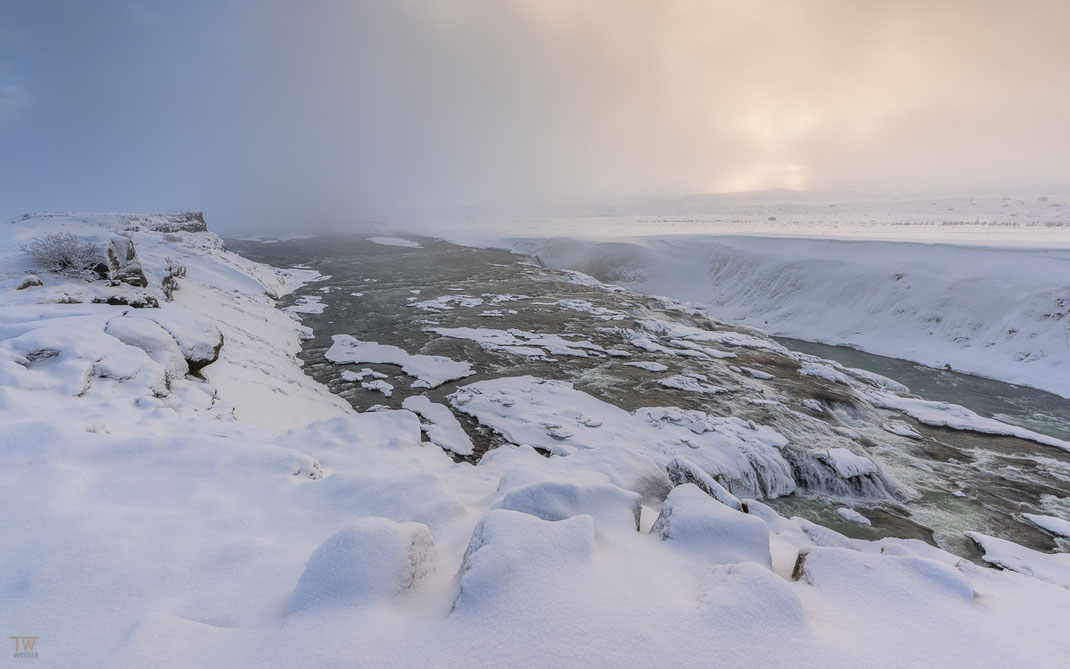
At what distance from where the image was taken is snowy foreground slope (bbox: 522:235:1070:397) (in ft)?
54.6

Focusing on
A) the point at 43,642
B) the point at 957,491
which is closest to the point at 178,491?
the point at 43,642

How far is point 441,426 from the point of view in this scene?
1041 centimetres

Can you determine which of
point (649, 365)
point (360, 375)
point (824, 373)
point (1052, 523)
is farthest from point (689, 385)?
point (360, 375)

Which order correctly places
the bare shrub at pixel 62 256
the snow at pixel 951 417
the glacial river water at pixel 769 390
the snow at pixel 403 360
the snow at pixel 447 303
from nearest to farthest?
1. the glacial river water at pixel 769 390
2. the snow at pixel 951 417
3. the bare shrub at pixel 62 256
4. the snow at pixel 403 360
5. the snow at pixel 447 303

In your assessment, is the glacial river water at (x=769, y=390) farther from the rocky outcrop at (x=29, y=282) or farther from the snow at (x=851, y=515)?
the rocky outcrop at (x=29, y=282)

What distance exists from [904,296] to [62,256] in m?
33.5

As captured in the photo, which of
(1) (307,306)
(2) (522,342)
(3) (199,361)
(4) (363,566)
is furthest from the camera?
(1) (307,306)

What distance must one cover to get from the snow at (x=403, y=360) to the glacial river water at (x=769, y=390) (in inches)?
15.9

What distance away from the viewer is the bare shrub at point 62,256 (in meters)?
11.9

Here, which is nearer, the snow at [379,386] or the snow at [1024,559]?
the snow at [1024,559]

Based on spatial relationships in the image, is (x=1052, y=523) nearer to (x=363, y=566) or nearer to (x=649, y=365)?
(x=649, y=365)

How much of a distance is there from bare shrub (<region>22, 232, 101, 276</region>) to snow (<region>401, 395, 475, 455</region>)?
1018cm

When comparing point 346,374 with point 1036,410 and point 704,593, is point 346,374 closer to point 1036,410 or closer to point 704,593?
point 704,593

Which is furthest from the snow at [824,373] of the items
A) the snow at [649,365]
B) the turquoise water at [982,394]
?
the snow at [649,365]
